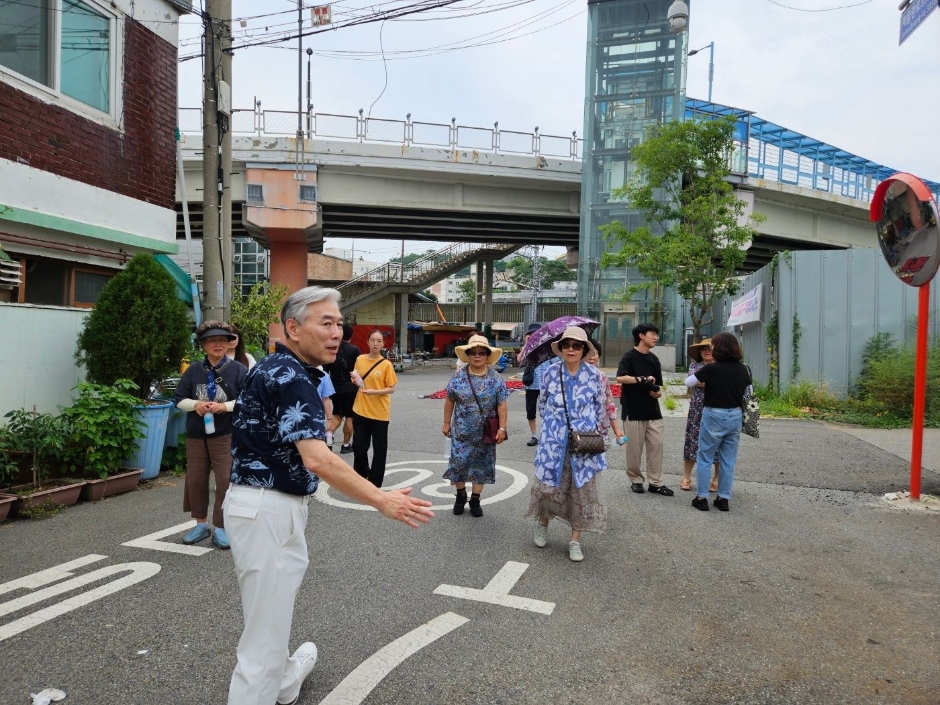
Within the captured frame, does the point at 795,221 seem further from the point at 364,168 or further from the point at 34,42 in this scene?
the point at 34,42

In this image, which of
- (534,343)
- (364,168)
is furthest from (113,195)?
(364,168)

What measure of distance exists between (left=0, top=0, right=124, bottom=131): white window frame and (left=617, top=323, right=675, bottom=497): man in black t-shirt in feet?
24.6

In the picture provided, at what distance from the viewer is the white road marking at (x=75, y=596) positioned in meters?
3.63

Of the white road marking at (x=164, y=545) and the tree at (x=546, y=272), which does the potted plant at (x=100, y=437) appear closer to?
the white road marking at (x=164, y=545)

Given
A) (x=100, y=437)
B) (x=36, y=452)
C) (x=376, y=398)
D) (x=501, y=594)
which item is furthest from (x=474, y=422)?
(x=36, y=452)

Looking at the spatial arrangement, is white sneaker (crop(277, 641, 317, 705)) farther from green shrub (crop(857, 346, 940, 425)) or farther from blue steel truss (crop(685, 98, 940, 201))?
blue steel truss (crop(685, 98, 940, 201))

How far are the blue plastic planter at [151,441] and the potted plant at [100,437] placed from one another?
0.25 metres

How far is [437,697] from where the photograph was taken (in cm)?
295

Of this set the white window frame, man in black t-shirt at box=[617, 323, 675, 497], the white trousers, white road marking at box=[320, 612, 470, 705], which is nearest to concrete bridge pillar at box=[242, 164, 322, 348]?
the white window frame

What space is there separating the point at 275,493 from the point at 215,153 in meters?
8.09

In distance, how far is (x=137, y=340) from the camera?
7.19 m

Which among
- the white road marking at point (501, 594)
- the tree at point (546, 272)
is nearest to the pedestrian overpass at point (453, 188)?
the white road marking at point (501, 594)

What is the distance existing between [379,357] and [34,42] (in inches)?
226

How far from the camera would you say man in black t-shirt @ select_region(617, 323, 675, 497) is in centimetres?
693
